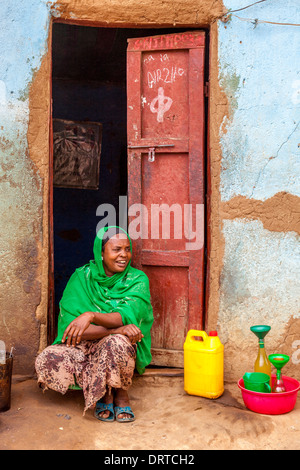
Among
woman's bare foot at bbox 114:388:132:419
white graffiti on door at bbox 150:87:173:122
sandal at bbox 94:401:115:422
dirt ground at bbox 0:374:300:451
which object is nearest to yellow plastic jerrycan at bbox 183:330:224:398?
dirt ground at bbox 0:374:300:451

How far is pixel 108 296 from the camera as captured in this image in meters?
3.17

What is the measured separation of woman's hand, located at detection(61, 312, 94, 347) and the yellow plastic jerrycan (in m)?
0.73

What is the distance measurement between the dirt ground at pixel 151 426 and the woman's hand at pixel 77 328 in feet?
1.55

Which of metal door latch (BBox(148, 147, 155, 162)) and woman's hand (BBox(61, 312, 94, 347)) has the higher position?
metal door latch (BBox(148, 147, 155, 162))

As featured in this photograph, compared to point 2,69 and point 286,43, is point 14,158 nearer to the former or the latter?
point 2,69

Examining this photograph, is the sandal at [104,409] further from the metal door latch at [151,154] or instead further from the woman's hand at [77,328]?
the metal door latch at [151,154]

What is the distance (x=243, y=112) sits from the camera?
3.32 meters

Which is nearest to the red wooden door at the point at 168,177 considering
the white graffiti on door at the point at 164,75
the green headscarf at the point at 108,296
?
the white graffiti on door at the point at 164,75

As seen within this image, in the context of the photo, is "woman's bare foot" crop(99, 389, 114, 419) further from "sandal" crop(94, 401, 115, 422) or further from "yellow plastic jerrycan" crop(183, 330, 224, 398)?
"yellow plastic jerrycan" crop(183, 330, 224, 398)

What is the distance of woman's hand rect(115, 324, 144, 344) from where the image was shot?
115 inches

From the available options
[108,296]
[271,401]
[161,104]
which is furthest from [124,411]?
[161,104]

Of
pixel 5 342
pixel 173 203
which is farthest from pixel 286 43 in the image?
pixel 5 342

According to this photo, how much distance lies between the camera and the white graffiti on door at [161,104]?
3502 millimetres

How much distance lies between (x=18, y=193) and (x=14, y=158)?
0.24 m
